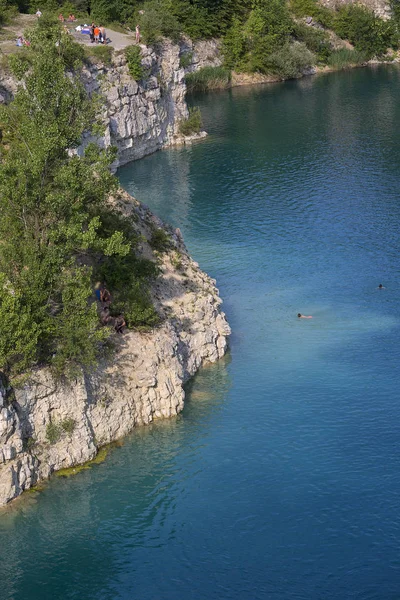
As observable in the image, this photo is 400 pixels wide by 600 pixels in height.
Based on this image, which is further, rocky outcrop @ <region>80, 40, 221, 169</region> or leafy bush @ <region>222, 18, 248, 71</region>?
leafy bush @ <region>222, 18, 248, 71</region>

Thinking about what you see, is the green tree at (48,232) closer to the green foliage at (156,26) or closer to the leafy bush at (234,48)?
the green foliage at (156,26)

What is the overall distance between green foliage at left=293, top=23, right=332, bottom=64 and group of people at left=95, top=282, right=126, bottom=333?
382 feet

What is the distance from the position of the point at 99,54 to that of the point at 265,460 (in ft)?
211

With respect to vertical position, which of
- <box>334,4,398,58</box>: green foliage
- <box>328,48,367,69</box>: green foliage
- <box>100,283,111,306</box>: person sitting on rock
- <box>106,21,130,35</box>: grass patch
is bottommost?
<box>100,283,111,306</box>: person sitting on rock

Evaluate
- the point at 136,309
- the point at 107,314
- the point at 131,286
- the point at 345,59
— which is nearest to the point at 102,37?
the point at 131,286

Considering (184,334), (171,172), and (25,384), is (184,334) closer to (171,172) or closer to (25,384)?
(25,384)

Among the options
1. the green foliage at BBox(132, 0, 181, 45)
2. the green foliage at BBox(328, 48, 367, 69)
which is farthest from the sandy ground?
the green foliage at BBox(328, 48, 367, 69)

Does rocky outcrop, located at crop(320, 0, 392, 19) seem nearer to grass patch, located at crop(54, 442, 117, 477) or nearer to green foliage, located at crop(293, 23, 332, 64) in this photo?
green foliage, located at crop(293, 23, 332, 64)

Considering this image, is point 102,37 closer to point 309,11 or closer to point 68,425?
point 68,425

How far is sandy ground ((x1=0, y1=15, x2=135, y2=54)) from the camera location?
9045 centimetres

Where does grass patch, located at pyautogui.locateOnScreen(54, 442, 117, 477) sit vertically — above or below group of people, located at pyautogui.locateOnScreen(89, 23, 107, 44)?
below

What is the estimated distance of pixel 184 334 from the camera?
51.3 metres

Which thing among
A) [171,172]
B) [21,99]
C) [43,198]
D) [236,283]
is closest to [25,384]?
[43,198]

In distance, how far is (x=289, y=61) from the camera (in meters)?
144
